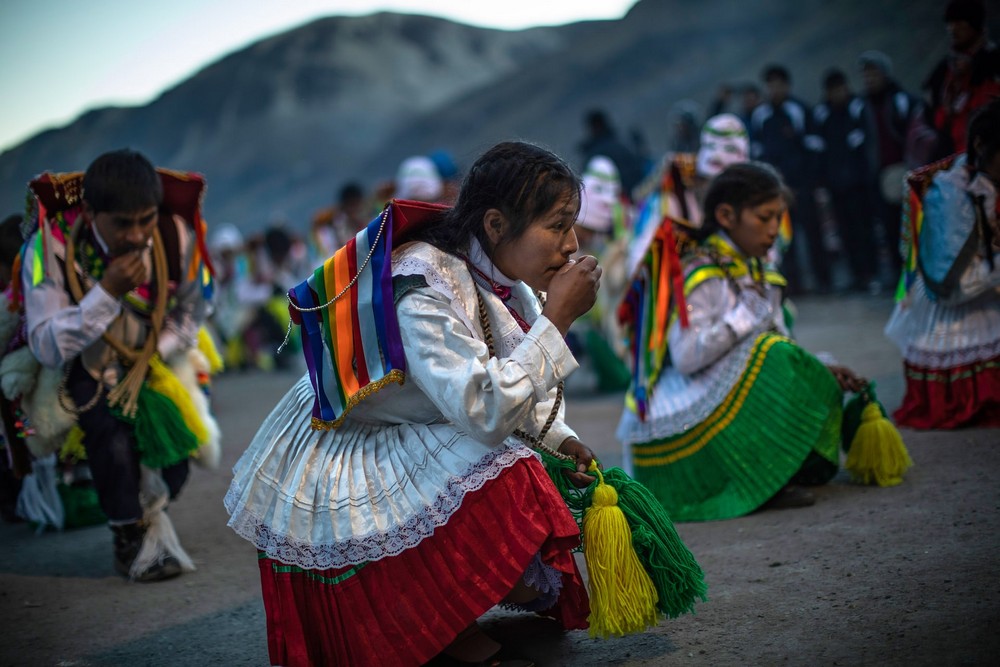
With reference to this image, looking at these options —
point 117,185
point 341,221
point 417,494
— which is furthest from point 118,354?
point 341,221

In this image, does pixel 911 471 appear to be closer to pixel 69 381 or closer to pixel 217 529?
pixel 217 529

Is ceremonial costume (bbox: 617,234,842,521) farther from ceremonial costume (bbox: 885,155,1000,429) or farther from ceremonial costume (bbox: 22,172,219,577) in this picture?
ceremonial costume (bbox: 22,172,219,577)

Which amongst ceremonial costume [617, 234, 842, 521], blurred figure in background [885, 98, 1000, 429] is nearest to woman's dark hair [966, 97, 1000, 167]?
blurred figure in background [885, 98, 1000, 429]

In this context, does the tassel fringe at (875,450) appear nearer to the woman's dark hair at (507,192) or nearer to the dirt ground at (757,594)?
the dirt ground at (757,594)

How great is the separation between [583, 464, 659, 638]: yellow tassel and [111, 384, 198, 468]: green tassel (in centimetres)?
215

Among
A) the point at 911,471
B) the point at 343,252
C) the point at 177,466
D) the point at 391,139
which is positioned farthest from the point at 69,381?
the point at 391,139

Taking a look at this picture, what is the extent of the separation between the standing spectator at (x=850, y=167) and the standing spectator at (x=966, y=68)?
3352mm

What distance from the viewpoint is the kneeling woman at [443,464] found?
2.57 meters

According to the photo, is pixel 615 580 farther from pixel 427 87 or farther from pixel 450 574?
pixel 427 87

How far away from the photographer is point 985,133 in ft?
15.0

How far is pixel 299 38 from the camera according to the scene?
4597cm

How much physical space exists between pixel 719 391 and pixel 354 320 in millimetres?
1916

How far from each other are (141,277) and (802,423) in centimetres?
259

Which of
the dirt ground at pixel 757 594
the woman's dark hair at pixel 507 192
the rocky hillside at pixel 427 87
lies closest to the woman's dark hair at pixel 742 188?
the dirt ground at pixel 757 594
